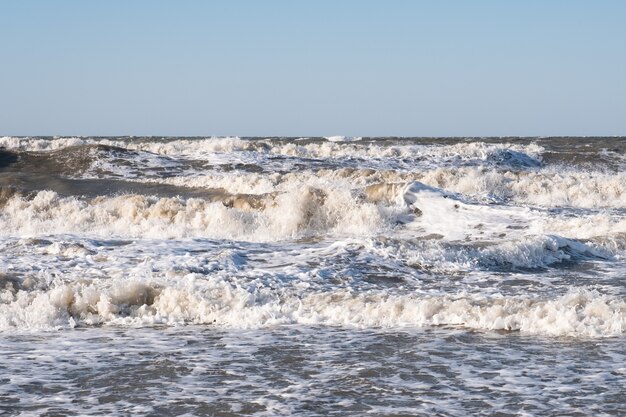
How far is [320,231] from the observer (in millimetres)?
19531

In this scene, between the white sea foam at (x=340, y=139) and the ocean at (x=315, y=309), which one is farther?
the white sea foam at (x=340, y=139)

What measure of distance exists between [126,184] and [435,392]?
23.1 m

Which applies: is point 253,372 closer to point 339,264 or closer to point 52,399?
point 52,399

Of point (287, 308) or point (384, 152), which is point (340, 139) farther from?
point (287, 308)

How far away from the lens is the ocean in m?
7.67

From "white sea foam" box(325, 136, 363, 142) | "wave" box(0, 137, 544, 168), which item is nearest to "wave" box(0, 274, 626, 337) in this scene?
"wave" box(0, 137, 544, 168)

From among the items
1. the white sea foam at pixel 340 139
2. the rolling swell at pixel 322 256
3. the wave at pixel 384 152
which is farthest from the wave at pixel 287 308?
the white sea foam at pixel 340 139

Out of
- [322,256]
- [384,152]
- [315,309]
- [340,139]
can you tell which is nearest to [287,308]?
[315,309]

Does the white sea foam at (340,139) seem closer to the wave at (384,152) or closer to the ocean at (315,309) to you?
the wave at (384,152)

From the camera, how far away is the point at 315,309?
36.6 ft

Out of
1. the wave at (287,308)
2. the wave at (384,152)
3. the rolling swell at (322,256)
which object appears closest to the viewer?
the wave at (287,308)

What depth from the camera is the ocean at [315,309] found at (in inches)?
302

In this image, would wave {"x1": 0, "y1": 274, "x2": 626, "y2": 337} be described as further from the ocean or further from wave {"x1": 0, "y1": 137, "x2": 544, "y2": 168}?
wave {"x1": 0, "y1": 137, "x2": 544, "y2": 168}

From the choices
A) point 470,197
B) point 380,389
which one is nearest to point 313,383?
point 380,389
